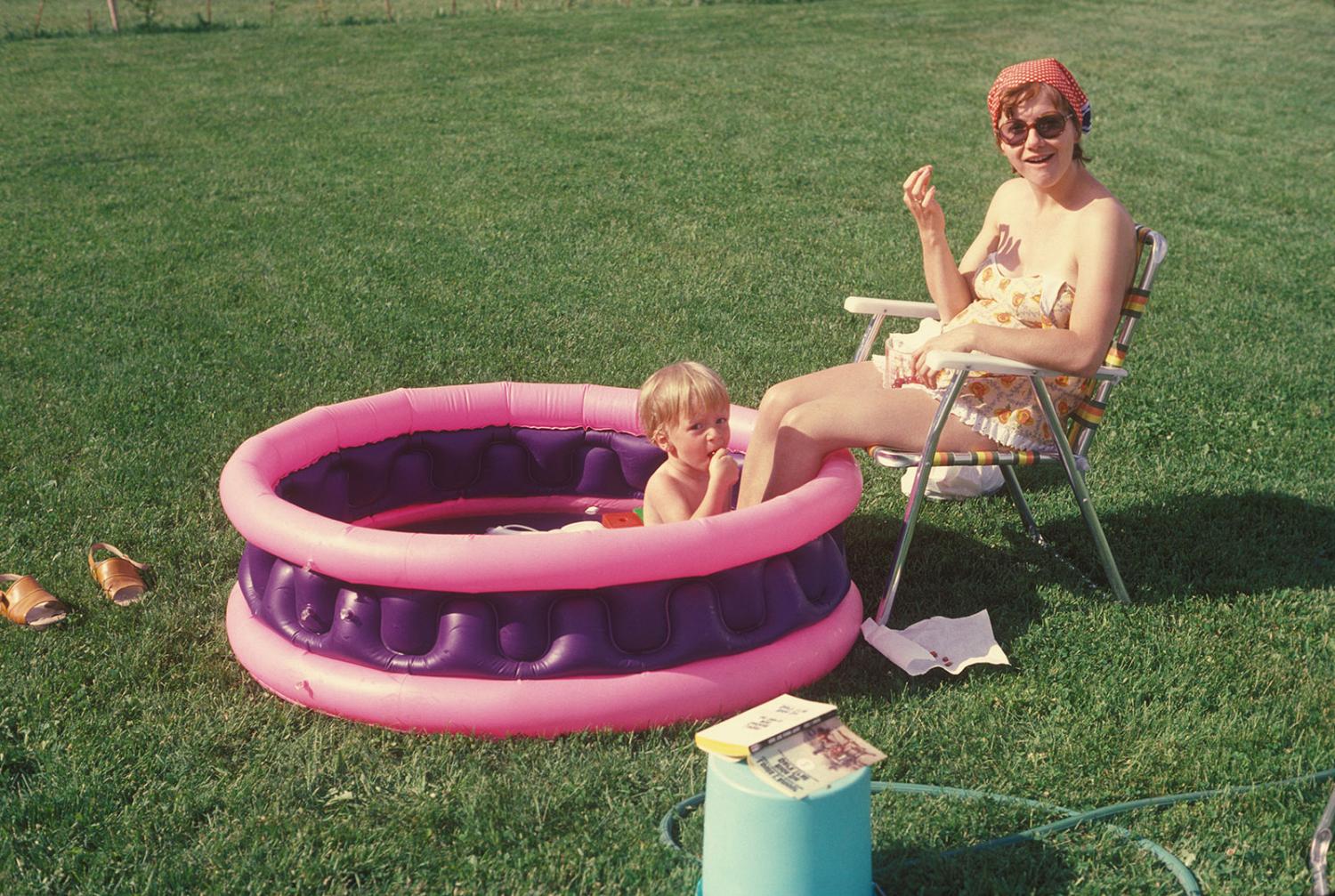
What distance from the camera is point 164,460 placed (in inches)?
222

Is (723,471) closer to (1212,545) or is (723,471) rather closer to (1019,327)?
(1019,327)

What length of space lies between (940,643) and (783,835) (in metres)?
1.58

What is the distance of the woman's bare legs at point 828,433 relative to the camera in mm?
4250

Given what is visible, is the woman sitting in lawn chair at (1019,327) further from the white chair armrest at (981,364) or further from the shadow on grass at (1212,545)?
the shadow on grass at (1212,545)

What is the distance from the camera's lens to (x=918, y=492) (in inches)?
166

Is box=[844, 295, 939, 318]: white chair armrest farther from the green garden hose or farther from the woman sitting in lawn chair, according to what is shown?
the green garden hose

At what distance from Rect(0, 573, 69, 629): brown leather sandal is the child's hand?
2112 millimetres

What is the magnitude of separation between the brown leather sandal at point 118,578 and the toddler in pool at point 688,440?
1.71 m

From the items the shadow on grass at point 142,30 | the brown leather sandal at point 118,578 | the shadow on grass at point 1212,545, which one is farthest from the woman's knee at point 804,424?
the shadow on grass at point 142,30

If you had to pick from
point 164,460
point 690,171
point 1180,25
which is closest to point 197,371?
point 164,460

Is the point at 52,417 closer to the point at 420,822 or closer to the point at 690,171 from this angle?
the point at 420,822

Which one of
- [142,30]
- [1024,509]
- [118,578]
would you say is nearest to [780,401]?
[1024,509]

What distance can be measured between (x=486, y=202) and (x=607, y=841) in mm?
7825

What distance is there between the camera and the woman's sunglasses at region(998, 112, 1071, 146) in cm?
423
